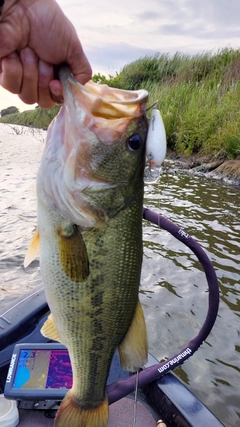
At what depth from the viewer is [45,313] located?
3367 mm

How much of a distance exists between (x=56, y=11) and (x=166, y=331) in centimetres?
393

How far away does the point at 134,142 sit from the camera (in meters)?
1.81

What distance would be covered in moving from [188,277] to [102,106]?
4736 mm

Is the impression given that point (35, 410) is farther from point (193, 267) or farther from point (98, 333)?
point (193, 267)

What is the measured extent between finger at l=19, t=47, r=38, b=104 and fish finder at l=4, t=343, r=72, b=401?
68.4 inches

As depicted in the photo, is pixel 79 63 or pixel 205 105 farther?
pixel 205 105

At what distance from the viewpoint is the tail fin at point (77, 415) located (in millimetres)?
1947

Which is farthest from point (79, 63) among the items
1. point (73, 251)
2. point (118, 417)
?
point (118, 417)

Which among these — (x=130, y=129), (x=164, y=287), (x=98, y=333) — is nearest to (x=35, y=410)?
(x=98, y=333)

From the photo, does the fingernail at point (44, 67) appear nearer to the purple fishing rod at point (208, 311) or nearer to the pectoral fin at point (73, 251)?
the pectoral fin at point (73, 251)

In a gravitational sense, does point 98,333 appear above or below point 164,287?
above

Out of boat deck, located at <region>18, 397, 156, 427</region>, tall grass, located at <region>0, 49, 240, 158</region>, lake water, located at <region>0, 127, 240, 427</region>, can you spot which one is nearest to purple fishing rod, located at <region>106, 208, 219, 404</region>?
boat deck, located at <region>18, 397, 156, 427</region>

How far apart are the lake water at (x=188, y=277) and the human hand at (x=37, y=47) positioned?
3.23 metres

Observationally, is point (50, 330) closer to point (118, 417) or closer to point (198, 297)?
point (118, 417)
